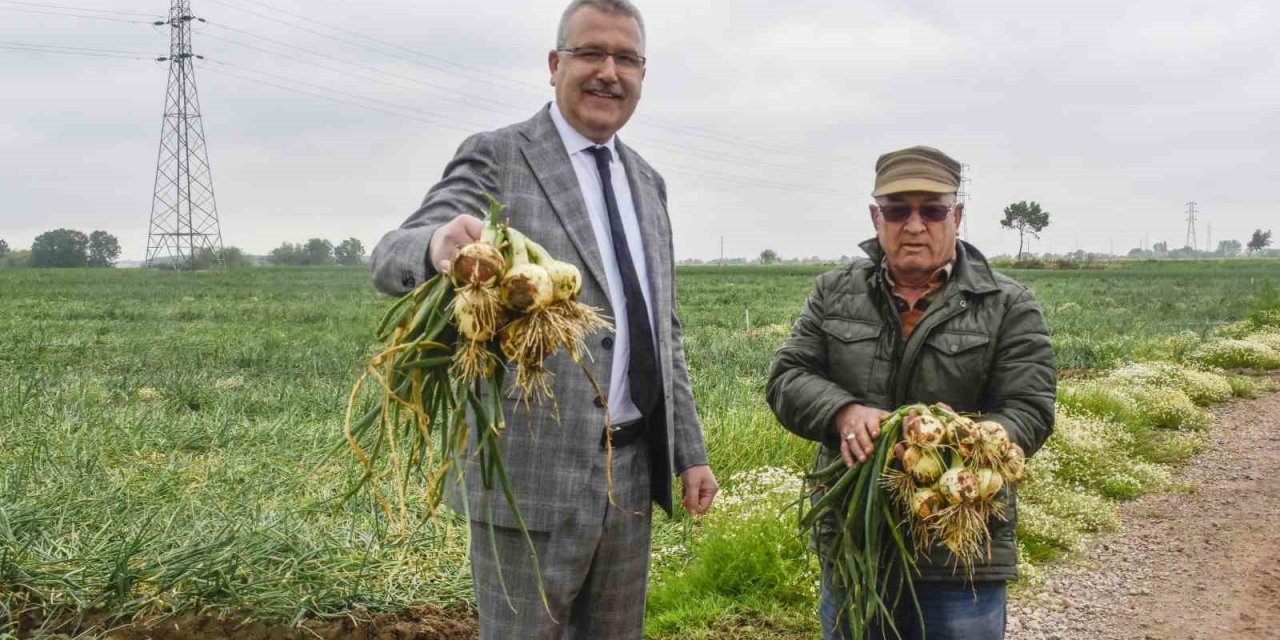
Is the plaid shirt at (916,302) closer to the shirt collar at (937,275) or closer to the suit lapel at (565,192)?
the shirt collar at (937,275)

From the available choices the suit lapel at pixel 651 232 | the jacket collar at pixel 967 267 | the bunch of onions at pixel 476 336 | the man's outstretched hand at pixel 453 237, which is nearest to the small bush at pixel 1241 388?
Answer: the jacket collar at pixel 967 267

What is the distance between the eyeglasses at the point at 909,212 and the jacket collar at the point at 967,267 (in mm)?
123

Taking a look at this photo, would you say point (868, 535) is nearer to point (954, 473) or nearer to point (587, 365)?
point (954, 473)

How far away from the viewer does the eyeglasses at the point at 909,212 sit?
8.16 ft

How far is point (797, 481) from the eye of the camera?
18.8 ft

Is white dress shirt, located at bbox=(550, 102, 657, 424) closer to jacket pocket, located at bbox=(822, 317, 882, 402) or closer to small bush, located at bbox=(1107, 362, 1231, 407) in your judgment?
jacket pocket, located at bbox=(822, 317, 882, 402)

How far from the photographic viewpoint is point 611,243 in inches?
94.4

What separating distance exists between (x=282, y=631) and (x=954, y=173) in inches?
113

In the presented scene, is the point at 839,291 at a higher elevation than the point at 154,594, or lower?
higher

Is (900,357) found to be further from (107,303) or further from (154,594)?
(107,303)

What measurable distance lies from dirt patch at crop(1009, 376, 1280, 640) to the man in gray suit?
9.87 ft

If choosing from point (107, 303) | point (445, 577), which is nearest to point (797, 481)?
point (445, 577)

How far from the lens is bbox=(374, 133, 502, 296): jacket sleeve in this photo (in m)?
1.93

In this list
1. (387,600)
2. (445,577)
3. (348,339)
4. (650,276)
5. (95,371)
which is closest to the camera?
(650,276)
